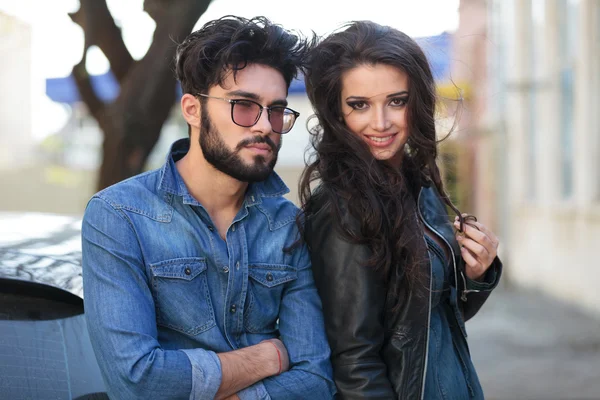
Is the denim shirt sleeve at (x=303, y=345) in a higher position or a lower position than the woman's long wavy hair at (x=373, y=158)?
lower

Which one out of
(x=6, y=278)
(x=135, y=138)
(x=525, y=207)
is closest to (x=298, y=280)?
(x=6, y=278)

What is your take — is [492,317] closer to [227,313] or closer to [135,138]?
[135,138]

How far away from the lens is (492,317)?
35.1 ft

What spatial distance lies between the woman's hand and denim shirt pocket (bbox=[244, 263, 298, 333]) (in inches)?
25.3

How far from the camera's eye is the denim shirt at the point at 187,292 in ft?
7.30

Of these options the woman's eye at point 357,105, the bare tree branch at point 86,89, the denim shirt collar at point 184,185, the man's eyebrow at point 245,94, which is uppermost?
the bare tree branch at point 86,89

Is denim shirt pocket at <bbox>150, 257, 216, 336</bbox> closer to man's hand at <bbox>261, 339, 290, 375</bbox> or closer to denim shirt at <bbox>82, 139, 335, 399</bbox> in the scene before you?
denim shirt at <bbox>82, 139, 335, 399</bbox>

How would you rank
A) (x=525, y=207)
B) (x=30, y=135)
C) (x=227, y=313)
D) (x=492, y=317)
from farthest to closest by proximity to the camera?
(x=30, y=135), (x=525, y=207), (x=492, y=317), (x=227, y=313)

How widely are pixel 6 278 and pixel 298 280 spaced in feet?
3.11

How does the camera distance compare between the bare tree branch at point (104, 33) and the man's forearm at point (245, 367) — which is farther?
the bare tree branch at point (104, 33)

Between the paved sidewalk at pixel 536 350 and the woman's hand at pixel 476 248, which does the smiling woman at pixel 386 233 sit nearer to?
the woman's hand at pixel 476 248

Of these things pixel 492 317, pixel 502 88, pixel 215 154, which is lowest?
pixel 492 317

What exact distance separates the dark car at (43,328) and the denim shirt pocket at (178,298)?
0.33m

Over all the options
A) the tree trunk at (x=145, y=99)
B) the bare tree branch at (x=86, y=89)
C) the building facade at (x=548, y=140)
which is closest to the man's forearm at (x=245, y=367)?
the tree trunk at (x=145, y=99)
